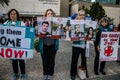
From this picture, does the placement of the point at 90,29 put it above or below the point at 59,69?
above

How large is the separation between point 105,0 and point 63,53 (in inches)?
2288

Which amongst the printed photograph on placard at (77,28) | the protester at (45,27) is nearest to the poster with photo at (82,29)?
the printed photograph on placard at (77,28)

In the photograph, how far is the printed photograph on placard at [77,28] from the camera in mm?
8000

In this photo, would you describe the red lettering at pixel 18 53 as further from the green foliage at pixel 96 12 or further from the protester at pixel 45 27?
the green foliage at pixel 96 12

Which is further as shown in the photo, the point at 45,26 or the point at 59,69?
the point at 59,69

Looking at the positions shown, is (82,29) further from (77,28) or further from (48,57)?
(48,57)

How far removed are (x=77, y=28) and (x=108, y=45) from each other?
1368 millimetres

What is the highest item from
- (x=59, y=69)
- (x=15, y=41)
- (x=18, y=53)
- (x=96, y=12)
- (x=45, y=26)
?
(x=96, y=12)

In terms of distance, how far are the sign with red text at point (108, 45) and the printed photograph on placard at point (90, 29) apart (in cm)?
54

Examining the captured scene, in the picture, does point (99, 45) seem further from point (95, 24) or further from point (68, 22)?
point (68, 22)

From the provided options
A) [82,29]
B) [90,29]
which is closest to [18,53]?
[82,29]

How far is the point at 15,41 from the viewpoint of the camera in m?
7.40

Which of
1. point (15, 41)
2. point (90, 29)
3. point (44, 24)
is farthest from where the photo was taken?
point (90, 29)

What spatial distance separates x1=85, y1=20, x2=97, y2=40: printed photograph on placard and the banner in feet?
5.36
